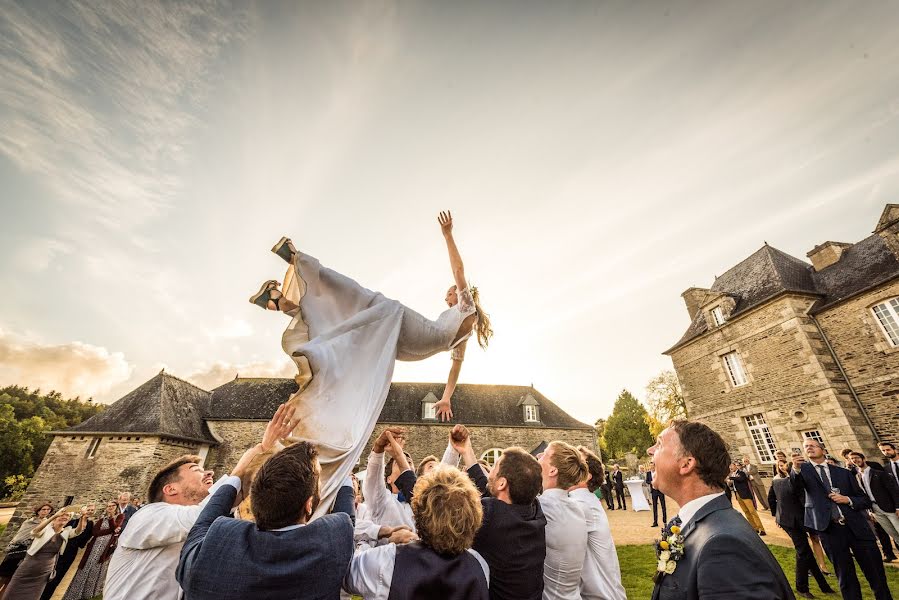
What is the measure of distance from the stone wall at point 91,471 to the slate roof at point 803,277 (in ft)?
99.3

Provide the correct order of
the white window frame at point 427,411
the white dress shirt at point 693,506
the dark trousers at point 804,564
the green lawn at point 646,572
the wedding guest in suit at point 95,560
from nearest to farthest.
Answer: the white dress shirt at point 693,506 → the dark trousers at point 804,564 → the green lawn at point 646,572 → the wedding guest in suit at point 95,560 → the white window frame at point 427,411

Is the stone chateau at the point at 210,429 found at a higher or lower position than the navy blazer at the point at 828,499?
higher

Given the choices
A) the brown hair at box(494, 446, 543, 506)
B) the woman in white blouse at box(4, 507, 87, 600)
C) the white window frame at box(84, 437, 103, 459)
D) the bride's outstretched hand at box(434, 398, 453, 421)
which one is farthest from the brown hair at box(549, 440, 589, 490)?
the white window frame at box(84, 437, 103, 459)

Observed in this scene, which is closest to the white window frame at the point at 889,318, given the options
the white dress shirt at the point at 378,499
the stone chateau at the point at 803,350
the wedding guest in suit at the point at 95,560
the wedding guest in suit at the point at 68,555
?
the stone chateau at the point at 803,350

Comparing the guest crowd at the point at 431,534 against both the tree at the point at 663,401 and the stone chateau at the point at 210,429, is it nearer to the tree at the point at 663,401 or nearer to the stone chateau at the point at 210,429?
the stone chateau at the point at 210,429

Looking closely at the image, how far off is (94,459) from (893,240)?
124 feet

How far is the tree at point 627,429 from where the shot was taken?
44.1 m

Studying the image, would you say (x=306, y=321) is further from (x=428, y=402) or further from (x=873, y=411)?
(x=428, y=402)

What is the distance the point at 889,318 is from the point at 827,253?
208 inches

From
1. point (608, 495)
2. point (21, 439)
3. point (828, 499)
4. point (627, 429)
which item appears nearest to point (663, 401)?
point (627, 429)

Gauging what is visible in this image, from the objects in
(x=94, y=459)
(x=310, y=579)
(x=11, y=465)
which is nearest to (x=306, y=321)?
(x=310, y=579)

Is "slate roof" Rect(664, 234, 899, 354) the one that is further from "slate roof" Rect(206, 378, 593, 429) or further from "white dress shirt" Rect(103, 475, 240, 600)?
"white dress shirt" Rect(103, 475, 240, 600)

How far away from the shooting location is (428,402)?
27.3 metres

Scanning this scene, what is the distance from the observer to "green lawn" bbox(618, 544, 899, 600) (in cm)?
714
